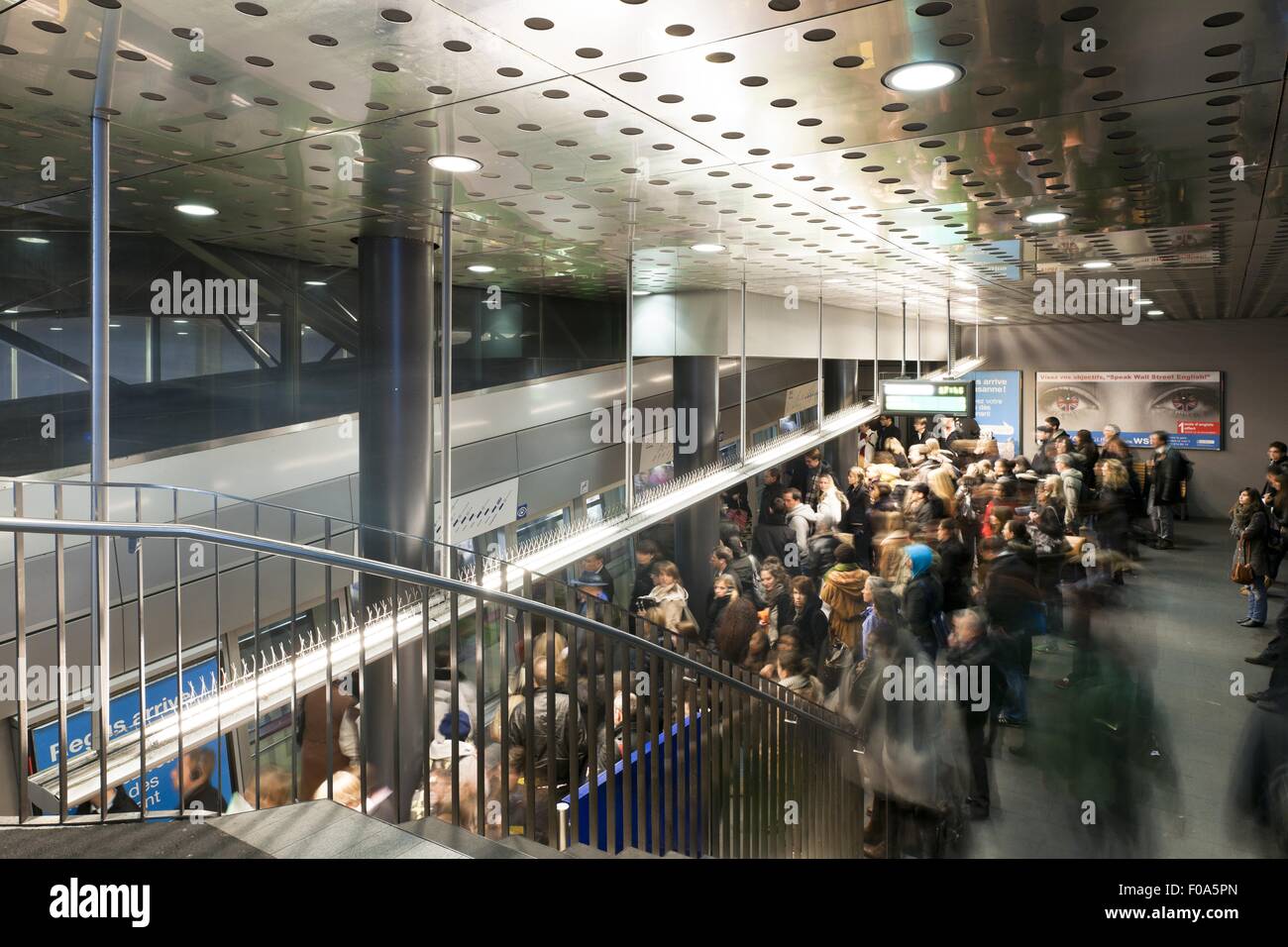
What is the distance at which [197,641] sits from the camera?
5926mm

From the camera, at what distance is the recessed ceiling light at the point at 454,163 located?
340 centimetres

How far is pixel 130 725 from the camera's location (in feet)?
15.8

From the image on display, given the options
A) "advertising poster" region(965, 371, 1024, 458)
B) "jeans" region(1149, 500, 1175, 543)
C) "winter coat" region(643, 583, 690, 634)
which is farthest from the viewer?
"advertising poster" region(965, 371, 1024, 458)

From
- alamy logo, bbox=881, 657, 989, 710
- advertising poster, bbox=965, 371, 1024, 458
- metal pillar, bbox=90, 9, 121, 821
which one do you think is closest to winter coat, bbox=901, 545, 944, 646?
alamy logo, bbox=881, 657, 989, 710

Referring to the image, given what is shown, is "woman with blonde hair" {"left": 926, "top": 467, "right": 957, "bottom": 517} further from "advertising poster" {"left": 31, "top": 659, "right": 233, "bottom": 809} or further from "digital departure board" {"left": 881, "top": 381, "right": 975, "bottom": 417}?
"advertising poster" {"left": 31, "top": 659, "right": 233, "bottom": 809}

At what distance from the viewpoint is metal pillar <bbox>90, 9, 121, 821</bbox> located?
2359 millimetres

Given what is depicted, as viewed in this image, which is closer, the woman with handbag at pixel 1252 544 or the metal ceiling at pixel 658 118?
the metal ceiling at pixel 658 118

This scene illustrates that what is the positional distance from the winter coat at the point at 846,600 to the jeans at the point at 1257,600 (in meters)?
4.11

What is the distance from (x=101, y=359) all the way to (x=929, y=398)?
9781 millimetres

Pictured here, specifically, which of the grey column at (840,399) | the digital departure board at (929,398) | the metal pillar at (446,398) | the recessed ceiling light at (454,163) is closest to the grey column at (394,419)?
the metal pillar at (446,398)

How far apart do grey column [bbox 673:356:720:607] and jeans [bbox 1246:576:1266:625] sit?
16.6ft

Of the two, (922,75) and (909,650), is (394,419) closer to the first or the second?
(909,650)

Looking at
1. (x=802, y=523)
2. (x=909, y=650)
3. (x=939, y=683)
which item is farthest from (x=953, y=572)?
(x=802, y=523)
